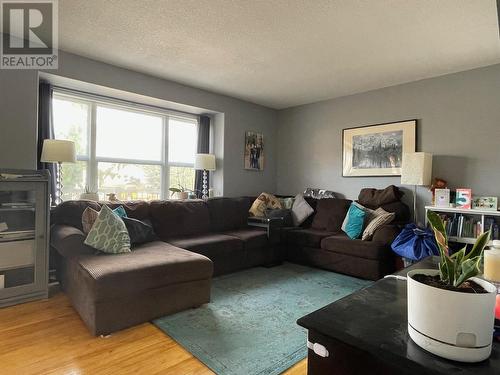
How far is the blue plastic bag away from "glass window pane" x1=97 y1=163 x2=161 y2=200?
3306mm

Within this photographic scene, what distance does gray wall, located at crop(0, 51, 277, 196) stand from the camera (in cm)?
280

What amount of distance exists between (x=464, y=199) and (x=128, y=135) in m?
4.28

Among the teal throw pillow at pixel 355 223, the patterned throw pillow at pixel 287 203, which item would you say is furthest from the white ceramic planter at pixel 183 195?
the teal throw pillow at pixel 355 223

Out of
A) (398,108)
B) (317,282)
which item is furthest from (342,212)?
(398,108)

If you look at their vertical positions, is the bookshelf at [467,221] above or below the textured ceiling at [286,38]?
below

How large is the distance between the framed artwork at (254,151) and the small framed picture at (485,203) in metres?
3.09

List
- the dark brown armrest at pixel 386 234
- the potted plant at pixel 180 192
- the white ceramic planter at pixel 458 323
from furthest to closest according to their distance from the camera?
the potted plant at pixel 180 192
the dark brown armrest at pixel 386 234
the white ceramic planter at pixel 458 323

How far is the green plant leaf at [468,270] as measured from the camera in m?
0.62

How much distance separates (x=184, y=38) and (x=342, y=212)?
2.97m

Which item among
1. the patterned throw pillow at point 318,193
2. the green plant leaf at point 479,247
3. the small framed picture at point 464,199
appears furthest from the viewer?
the patterned throw pillow at point 318,193

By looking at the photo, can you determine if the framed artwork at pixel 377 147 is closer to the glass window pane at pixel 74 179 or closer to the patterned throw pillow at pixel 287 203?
the patterned throw pillow at pixel 287 203

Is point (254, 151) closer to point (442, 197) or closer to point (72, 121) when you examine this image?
point (72, 121)

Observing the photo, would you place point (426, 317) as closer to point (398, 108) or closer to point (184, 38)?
point (184, 38)

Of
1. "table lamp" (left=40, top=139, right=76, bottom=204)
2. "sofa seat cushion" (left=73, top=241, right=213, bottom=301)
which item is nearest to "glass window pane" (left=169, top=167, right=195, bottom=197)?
"table lamp" (left=40, top=139, right=76, bottom=204)
